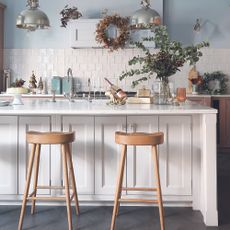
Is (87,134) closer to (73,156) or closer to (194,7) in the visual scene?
(73,156)

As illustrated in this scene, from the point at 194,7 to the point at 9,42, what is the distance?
3.31 meters

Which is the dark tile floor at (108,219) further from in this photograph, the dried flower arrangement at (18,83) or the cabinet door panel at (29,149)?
the dried flower arrangement at (18,83)

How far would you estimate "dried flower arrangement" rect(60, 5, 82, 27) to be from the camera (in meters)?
6.94

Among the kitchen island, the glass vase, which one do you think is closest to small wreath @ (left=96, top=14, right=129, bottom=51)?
the glass vase

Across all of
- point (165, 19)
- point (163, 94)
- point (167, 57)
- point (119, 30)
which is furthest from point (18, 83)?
point (167, 57)

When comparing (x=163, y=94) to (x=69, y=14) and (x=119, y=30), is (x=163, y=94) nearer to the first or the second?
(x=119, y=30)

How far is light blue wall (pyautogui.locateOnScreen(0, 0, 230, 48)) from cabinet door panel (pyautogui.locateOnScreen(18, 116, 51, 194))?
3.78 meters

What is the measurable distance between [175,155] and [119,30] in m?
3.58

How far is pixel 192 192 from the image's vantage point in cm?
367

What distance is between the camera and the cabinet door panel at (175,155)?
11.9ft

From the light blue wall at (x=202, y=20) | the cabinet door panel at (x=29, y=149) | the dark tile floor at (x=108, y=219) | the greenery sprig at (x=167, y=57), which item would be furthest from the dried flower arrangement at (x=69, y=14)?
the dark tile floor at (x=108, y=219)

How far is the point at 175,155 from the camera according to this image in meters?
3.66

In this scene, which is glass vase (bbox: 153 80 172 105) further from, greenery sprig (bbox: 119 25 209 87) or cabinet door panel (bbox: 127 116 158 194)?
cabinet door panel (bbox: 127 116 158 194)

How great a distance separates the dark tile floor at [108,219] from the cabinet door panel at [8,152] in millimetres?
241
